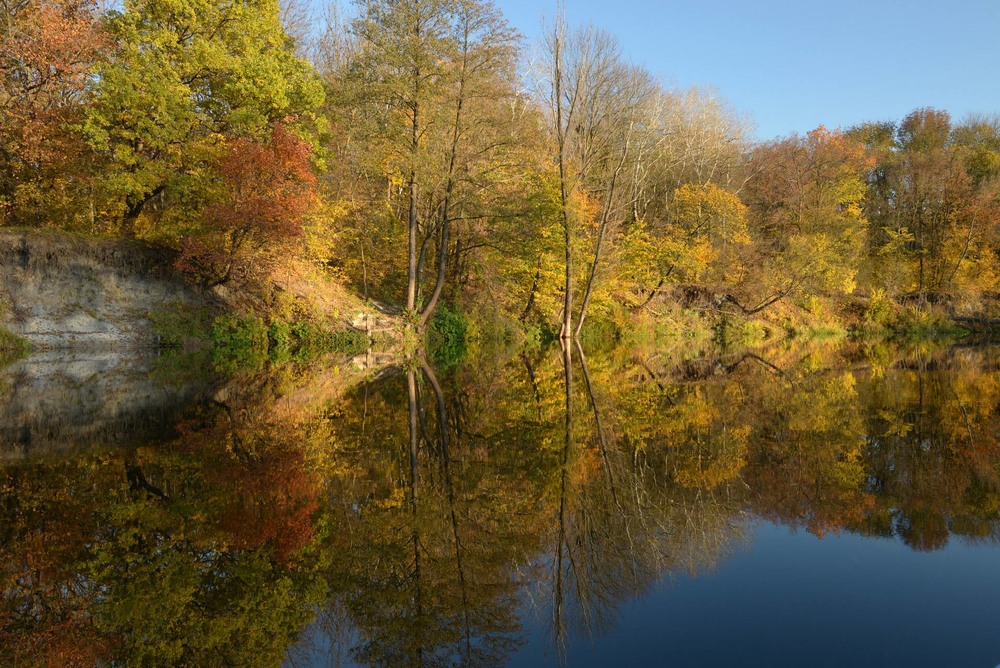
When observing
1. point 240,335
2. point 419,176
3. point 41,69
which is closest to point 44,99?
point 41,69

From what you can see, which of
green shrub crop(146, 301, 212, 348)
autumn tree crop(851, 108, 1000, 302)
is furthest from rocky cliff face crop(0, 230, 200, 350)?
autumn tree crop(851, 108, 1000, 302)

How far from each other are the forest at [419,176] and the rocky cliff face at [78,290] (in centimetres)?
105

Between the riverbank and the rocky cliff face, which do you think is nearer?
the rocky cliff face

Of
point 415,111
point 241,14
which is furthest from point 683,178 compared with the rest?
point 241,14

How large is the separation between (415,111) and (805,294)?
2803 centimetres

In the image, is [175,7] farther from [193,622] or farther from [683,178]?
[683,178]

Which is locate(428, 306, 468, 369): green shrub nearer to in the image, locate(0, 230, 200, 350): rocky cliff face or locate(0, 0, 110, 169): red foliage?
locate(0, 230, 200, 350): rocky cliff face

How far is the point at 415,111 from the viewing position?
23.2 m

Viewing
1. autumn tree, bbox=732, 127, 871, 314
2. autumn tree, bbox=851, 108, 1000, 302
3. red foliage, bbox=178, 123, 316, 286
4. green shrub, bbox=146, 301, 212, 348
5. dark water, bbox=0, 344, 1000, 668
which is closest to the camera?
dark water, bbox=0, 344, 1000, 668

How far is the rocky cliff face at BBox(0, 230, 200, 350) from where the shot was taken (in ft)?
65.6

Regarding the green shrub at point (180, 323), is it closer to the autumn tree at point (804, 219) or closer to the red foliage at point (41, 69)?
the red foliage at point (41, 69)

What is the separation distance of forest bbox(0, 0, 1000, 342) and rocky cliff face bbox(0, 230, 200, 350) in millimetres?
1047

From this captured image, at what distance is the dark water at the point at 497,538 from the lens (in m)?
3.53

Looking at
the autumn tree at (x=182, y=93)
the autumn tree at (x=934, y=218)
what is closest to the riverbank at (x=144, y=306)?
the autumn tree at (x=182, y=93)
